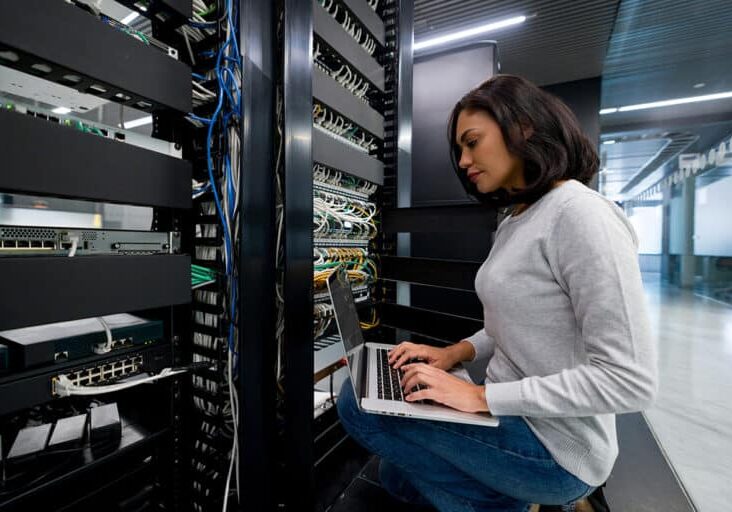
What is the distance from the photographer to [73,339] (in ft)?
2.32

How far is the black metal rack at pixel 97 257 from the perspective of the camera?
0.56 m

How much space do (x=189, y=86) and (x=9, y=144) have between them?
398 millimetres

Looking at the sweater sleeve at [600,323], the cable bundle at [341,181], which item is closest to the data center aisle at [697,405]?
the sweater sleeve at [600,323]

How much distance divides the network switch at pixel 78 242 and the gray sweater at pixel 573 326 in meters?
0.79

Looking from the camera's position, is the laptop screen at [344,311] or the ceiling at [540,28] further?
the ceiling at [540,28]

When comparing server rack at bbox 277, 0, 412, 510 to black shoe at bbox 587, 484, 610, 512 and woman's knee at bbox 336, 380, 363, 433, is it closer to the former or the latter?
woman's knee at bbox 336, 380, 363, 433

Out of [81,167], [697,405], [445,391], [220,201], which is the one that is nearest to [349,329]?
[445,391]

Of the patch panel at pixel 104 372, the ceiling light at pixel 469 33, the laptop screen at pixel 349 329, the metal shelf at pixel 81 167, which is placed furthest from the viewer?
the ceiling light at pixel 469 33

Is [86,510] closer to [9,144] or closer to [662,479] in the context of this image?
[9,144]

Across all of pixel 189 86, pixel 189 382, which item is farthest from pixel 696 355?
pixel 189 86

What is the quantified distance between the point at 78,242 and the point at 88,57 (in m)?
0.34

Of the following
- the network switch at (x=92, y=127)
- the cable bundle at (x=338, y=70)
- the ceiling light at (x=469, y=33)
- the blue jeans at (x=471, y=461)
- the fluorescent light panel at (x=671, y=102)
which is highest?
the ceiling light at (x=469, y=33)

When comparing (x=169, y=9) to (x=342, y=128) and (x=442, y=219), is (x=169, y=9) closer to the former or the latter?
(x=342, y=128)

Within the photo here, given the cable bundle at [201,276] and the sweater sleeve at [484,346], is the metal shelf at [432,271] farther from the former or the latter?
the cable bundle at [201,276]
